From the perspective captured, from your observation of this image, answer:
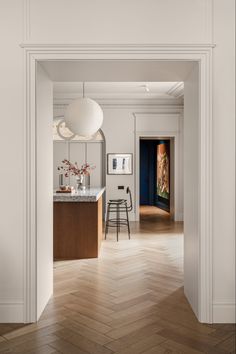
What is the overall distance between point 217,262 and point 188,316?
0.58 meters

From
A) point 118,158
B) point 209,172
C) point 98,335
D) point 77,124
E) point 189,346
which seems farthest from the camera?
point 118,158

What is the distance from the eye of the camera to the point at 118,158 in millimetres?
10023

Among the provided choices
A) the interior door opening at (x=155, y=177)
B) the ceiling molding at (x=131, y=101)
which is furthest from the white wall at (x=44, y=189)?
the interior door opening at (x=155, y=177)

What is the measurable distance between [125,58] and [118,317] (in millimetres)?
2275

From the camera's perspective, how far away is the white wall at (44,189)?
136 inches

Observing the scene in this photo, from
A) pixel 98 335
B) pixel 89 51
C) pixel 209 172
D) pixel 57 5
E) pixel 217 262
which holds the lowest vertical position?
pixel 98 335

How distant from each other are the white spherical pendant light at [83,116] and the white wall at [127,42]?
2187 mm

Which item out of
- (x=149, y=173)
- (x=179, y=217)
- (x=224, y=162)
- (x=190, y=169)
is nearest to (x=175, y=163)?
(x=179, y=217)

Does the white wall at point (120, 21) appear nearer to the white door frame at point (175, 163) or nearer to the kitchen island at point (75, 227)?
the kitchen island at point (75, 227)

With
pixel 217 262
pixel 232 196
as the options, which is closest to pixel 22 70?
pixel 232 196

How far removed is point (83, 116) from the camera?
5453 millimetres

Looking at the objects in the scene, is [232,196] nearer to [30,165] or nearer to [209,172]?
[209,172]

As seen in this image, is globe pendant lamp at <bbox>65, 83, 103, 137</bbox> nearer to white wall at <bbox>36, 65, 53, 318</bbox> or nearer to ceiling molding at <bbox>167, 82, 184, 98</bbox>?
white wall at <bbox>36, 65, 53, 318</bbox>

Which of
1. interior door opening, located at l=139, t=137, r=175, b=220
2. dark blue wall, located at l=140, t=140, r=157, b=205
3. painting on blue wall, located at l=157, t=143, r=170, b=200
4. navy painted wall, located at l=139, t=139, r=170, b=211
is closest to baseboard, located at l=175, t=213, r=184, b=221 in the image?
interior door opening, located at l=139, t=137, r=175, b=220
